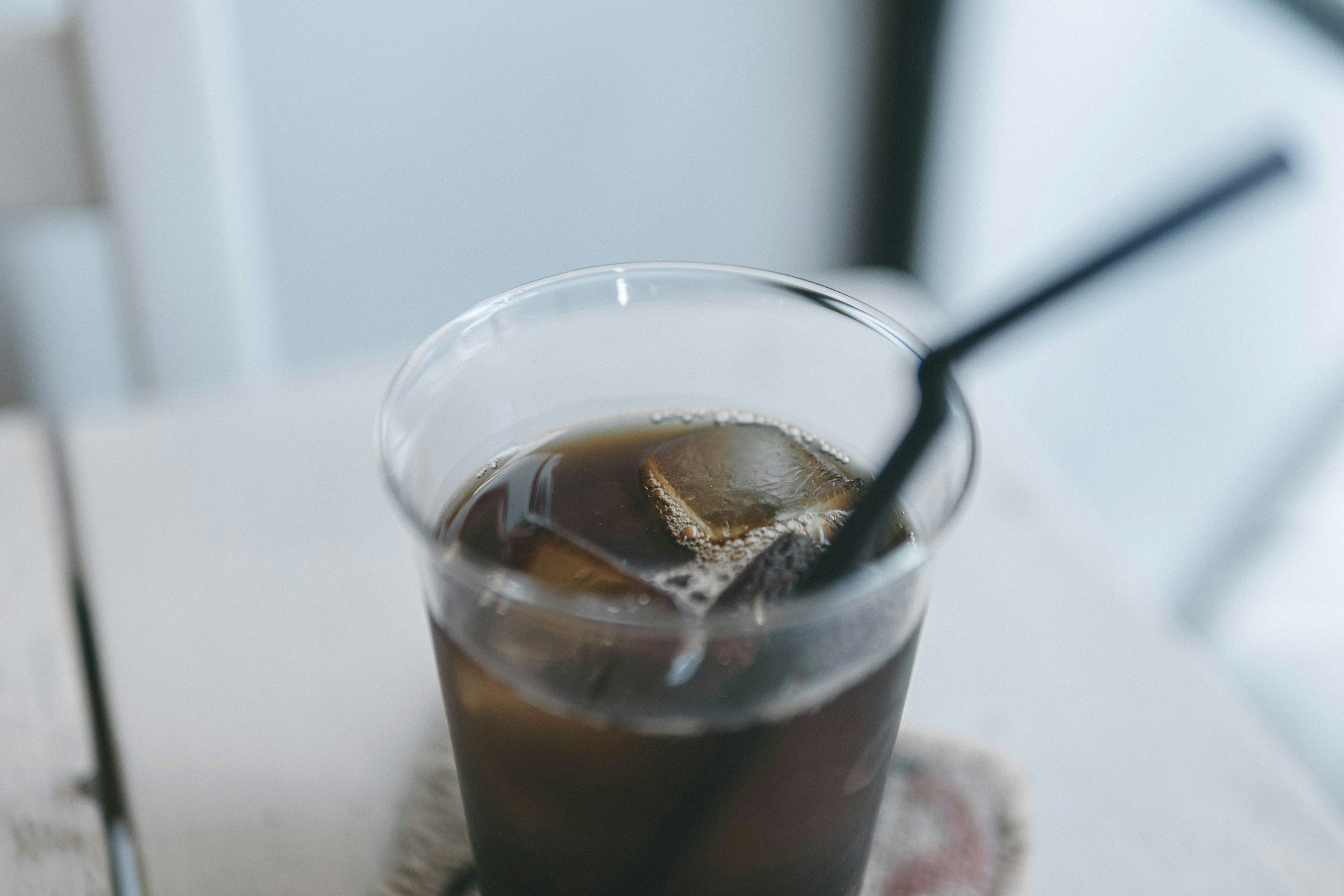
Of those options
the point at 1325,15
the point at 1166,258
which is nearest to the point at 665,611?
the point at 1166,258

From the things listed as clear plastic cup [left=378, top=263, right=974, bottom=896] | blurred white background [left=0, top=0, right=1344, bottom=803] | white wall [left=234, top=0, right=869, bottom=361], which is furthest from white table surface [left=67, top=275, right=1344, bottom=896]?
white wall [left=234, top=0, right=869, bottom=361]

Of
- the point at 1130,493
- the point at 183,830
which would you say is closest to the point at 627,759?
the point at 183,830

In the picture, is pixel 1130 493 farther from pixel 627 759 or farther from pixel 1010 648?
pixel 627 759

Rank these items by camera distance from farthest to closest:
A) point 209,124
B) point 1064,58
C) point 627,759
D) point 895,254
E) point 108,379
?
point 895,254, point 1064,58, point 108,379, point 209,124, point 627,759

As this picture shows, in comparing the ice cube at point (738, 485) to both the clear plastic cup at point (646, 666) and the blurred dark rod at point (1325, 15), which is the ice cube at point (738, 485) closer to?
the clear plastic cup at point (646, 666)

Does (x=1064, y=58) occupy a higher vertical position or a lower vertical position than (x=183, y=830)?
higher

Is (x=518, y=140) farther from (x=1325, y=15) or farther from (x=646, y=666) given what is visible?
(x=646, y=666)

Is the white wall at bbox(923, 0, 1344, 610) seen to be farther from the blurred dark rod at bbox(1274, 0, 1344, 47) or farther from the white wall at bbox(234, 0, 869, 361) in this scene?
the white wall at bbox(234, 0, 869, 361)
